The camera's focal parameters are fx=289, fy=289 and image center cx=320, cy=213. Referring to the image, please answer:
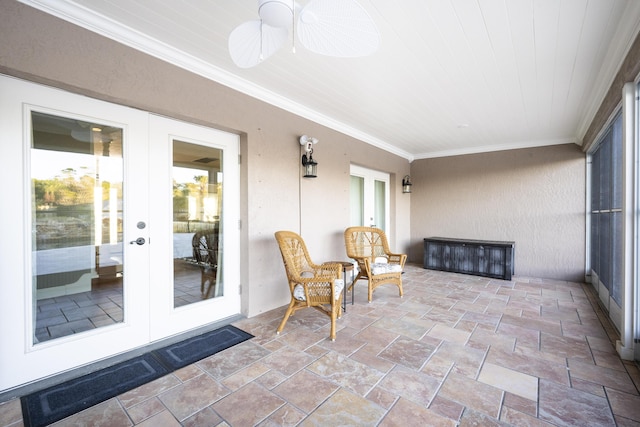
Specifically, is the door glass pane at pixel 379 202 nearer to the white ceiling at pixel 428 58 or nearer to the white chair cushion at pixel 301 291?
the white ceiling at pixel 428 58

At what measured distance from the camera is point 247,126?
3.15m

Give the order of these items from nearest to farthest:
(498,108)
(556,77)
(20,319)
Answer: (20,319), (556,77), (498,108)

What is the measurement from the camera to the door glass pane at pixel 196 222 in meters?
2.80

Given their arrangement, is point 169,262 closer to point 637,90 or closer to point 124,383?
point 124,383

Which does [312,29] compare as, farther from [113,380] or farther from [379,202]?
[379,202]

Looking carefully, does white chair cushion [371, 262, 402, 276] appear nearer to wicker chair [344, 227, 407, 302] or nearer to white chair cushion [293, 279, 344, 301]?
wicker chair [344, 227, 407, 302]

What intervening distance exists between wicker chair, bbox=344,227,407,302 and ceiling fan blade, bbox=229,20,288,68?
282 centimetres

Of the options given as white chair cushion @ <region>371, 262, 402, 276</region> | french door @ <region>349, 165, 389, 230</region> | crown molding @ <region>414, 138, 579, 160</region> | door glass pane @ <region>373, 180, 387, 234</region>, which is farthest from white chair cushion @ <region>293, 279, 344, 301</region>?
crown molding @ <region>414, 138, 579, 160</region>

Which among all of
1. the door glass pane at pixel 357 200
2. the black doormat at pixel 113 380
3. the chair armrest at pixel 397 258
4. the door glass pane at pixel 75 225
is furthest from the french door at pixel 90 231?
the door glass pane at pixel 357 200

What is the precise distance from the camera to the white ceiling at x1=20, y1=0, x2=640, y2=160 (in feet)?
6.51

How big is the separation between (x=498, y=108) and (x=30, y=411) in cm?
529

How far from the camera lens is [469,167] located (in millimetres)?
6109

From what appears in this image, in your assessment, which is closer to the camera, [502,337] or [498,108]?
[502,337]

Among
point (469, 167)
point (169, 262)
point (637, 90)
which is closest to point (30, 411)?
point (169, 262)
